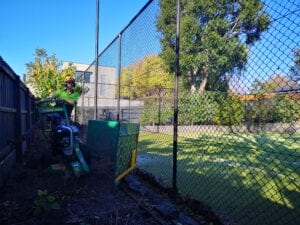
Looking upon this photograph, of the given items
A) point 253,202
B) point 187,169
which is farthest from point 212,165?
point 253,202

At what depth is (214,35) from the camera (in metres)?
3.57

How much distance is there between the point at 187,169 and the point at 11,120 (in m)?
3.33

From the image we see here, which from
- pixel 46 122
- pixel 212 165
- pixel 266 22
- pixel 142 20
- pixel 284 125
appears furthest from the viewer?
pixel 212 165

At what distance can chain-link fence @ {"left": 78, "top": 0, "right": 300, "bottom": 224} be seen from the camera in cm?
235

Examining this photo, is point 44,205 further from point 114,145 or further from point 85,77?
point 85,77

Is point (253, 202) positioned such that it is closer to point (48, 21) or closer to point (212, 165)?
point (212, 165)

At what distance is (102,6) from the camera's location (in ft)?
24.3

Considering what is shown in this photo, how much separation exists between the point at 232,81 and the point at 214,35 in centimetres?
86

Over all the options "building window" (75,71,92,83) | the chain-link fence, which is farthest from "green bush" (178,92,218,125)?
"building window" (75,71,92,83)

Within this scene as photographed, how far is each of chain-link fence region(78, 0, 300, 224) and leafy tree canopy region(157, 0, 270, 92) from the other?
0.04 ft

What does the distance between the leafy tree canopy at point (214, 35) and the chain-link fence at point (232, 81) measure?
11 mm

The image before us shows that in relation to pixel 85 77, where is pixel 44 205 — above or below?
below

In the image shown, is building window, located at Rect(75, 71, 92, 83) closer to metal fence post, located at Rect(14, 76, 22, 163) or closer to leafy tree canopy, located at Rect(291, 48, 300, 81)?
metal fence post, located at Rect(14, 76, 22, 163)

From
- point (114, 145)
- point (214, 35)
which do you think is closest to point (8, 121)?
point (114, 145)
